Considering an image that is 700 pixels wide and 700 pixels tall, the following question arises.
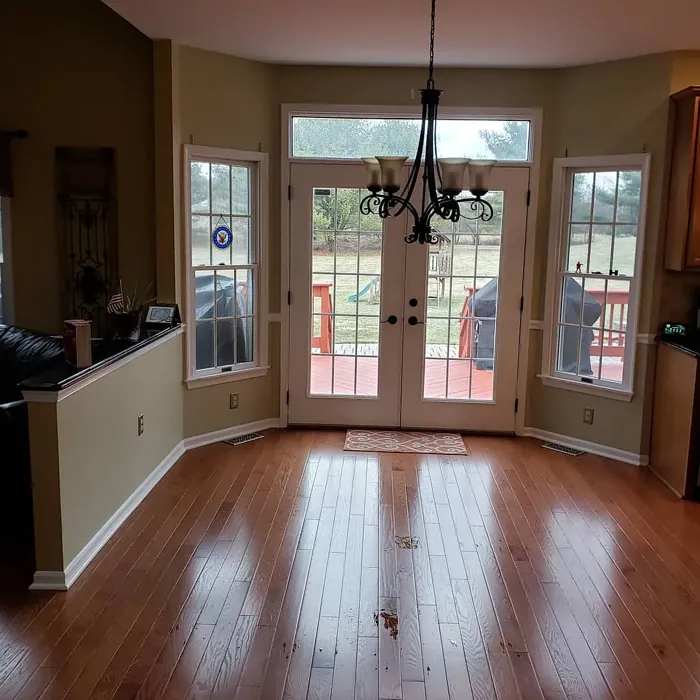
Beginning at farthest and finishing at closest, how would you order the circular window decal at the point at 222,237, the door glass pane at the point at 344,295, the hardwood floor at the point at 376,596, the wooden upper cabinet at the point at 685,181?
the door glass pane at the point at 344,295 → the circular window decal at the point at 222,237 → the wooden upper cabinet at the point at 685,181 → the hardwood floor at the point at 376,596

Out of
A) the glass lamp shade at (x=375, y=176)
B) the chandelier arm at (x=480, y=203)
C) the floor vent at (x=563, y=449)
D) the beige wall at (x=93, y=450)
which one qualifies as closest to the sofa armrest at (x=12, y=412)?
the beige wall at (x=93, y=450)

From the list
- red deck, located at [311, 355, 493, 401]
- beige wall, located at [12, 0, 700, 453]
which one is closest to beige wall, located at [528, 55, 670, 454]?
beige wall, located at [12, 0, 700, 453]

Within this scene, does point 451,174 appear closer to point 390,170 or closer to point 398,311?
point 390,170

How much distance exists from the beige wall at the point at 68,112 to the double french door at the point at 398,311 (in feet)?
3.71

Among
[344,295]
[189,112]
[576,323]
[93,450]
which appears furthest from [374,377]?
[93,450]

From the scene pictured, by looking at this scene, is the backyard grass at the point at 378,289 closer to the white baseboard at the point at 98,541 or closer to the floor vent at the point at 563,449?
the floor vent at the point at 563,449

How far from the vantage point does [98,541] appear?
3.54 m

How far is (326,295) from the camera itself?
5.49 metres

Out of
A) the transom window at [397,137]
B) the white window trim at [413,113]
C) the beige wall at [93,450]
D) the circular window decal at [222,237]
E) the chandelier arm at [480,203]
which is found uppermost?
the white window trim at [413,113]

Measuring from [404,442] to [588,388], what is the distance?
1.37 metres

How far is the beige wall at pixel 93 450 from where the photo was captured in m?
3.09

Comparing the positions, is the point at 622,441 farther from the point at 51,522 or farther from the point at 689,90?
the point at 51,522

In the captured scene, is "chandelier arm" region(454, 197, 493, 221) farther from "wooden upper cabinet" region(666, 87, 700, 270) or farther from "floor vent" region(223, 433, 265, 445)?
"floor vent" region(223, 433, 265, 445)

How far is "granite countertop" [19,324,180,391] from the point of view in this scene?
302 centimetres
